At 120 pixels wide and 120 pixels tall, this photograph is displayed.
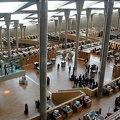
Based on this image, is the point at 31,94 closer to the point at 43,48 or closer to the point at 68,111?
the point at 68,111

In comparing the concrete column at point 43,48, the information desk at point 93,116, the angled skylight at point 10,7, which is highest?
the angled skylight at point 10,7

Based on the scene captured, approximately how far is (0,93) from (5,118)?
413 centimetres

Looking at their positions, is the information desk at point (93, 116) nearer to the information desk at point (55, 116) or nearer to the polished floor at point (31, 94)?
the polished floor at point (31, 94)

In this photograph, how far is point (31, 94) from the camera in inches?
699

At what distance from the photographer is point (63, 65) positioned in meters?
25.0

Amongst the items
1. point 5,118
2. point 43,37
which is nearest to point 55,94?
point 5,118

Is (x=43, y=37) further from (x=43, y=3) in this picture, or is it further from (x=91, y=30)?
(x=91, y=30)

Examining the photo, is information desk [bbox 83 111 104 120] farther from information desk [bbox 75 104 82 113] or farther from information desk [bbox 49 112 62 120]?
information desk [bbox 49 112 62 120]

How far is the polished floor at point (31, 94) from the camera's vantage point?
1467cm

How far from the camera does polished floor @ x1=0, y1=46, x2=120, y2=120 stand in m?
14.7

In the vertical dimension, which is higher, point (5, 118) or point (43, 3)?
point (43, 3)

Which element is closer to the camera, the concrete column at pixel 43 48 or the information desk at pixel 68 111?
the concrete column at pixel 43 48

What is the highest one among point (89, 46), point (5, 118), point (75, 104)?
point (89, 46)

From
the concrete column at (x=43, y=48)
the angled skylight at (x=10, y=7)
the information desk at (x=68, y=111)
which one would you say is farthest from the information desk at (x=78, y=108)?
the angled skylight at (x=10, y=7)
